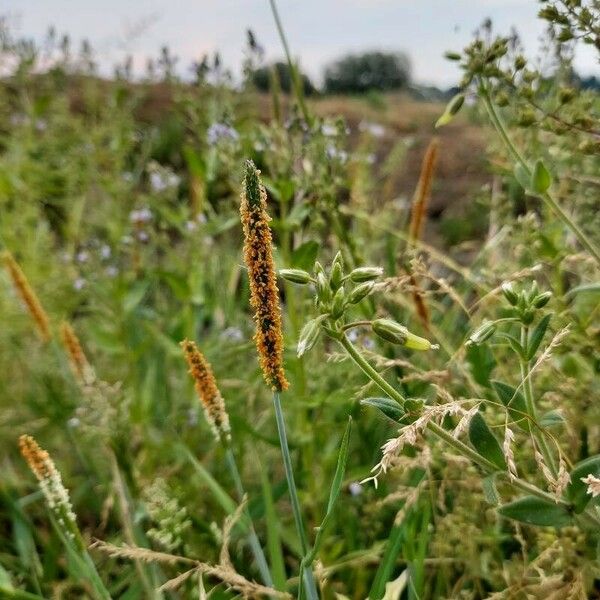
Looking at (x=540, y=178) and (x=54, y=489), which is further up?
(x=540, y=178)

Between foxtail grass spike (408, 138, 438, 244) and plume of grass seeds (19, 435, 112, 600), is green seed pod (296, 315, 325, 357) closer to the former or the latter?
plume of grass seeds (19, 435, 112, 600)

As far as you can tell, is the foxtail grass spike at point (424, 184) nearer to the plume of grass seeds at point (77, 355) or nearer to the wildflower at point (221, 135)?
the wildflower at point (221, 135)

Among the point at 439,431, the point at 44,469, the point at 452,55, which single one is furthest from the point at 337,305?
the point at 452,55

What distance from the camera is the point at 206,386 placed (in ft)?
2.96

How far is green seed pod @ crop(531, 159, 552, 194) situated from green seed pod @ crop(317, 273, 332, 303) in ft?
1.40

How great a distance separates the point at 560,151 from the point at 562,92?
435 millimetres

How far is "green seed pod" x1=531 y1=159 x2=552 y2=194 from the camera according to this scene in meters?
1.02

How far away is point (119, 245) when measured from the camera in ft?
7.77

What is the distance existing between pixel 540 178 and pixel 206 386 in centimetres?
49

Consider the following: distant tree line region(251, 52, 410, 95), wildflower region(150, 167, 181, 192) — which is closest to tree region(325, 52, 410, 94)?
distant tree line region(251, 52, 410, 95)

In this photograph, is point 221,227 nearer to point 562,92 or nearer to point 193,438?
point 193,438

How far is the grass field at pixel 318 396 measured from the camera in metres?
0.84

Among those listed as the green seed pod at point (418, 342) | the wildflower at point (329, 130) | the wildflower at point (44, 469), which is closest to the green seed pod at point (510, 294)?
the green seed pod at point (418, 342)

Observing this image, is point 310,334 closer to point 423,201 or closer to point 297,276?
point 297,276
